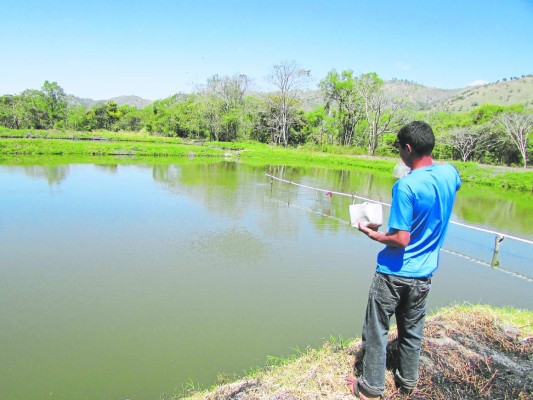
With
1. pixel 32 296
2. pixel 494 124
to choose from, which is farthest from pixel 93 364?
pixel 494 124

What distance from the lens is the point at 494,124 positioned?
2834 cm

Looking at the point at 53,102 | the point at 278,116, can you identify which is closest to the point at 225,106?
the point at 278,116

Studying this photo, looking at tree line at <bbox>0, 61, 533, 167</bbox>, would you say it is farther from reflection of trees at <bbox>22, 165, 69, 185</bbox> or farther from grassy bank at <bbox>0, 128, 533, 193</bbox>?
reflection of trees at <bbox>22, 165, 69, 185</bbox>

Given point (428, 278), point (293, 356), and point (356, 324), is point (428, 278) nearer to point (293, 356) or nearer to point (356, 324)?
point (293, 356)

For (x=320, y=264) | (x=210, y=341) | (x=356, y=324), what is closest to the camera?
(x=210, y=341)

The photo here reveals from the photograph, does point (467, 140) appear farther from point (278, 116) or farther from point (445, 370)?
point (445, 370)

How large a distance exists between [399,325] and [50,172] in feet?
57.1

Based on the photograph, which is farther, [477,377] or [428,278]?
[477,377]

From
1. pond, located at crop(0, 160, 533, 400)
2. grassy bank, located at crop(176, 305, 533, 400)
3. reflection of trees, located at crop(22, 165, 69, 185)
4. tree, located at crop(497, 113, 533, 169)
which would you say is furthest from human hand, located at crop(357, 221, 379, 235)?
tree, located at crop(497, 113, 533, 169)

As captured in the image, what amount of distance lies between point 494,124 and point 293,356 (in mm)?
31030

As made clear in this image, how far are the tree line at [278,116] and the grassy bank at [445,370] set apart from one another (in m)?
31.6

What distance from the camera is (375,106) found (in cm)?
3556

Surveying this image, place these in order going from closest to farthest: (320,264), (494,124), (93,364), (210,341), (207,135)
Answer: (93,364), (210,341), (320,264), (494,124), (207,135)

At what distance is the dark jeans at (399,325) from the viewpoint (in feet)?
7.32
